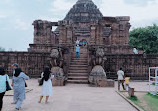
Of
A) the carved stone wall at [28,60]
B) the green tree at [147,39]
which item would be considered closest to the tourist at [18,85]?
the carved stone wall at [28,60]

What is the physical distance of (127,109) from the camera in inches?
243

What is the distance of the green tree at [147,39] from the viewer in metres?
31.5

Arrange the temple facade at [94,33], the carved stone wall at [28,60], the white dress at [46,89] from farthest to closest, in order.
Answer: the temple facade at [94,33] → the carved stone wall at [28,60] → the white dress at [46,89]

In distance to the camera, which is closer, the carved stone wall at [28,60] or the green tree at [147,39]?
the carved stone wall at [28,60]

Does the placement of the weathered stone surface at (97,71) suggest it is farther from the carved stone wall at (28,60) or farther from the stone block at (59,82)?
the carved stone wall at (28,60)

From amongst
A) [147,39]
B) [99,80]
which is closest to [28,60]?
[99,80]

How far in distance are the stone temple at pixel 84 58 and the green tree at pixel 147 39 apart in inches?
398

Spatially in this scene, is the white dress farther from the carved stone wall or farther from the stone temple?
the carved stone wall

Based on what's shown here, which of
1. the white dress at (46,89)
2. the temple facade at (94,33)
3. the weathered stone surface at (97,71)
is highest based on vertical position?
the temple facade at (94,33)

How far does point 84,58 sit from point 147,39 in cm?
1966

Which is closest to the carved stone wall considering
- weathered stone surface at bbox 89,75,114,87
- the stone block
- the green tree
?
the stone block

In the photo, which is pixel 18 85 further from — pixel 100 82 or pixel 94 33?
pixel 94 33

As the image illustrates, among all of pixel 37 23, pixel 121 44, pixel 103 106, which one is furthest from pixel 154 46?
pixel 103 106

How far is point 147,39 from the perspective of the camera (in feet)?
107
